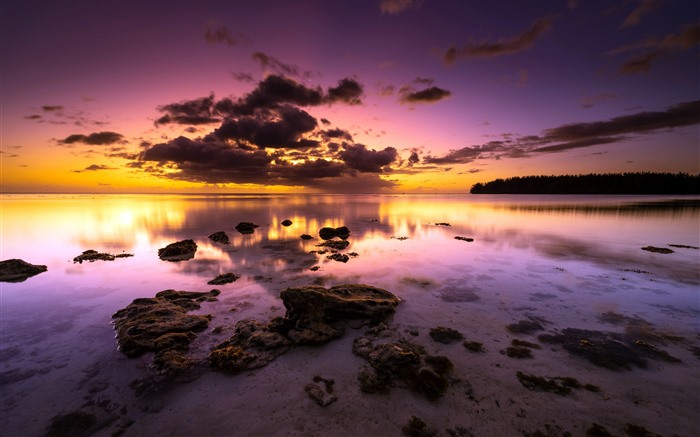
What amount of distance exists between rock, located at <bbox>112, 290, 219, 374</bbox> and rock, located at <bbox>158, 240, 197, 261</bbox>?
705 cm

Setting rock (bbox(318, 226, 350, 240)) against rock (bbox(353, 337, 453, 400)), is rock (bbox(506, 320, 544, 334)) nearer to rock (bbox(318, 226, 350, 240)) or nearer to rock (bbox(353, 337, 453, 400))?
rock (bbox(353, 337, 453, 400))

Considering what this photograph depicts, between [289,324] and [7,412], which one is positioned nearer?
[7,412]

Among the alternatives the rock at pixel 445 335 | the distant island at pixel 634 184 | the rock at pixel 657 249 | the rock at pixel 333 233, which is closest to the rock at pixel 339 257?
the rock at pixel 333 233

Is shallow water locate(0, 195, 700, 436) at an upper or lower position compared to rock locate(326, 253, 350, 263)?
lower

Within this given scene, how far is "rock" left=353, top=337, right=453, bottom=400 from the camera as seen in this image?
570 cm

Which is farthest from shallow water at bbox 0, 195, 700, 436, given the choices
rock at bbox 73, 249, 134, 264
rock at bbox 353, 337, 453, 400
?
rock at bbox 73, 249, 134, 264

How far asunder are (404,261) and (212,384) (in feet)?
38.7

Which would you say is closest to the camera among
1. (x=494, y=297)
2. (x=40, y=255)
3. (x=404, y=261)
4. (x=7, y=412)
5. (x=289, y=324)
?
(x=7, y=412)

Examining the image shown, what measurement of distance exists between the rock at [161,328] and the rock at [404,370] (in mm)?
4250

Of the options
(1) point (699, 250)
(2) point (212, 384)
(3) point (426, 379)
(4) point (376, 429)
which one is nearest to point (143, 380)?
(2) point (212, 384)

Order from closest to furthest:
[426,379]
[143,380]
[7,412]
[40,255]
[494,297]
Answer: [7,412], [426,379], [143,380], [494,297], [40,255]

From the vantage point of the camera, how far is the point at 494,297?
10.6 m

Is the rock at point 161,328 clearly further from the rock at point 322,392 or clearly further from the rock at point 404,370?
the rock at point 404,370

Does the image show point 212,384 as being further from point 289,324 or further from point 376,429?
point 376,429
